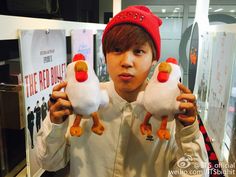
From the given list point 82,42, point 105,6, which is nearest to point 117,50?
point 82,42

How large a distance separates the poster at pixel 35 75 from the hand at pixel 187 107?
785 mm

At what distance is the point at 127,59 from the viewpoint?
0.76 meters

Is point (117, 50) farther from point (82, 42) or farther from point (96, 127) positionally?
point (82, 42)

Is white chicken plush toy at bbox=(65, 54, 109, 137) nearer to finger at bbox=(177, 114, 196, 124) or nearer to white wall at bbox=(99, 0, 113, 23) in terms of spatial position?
finger at bbox=(177, 114, 196, 124)

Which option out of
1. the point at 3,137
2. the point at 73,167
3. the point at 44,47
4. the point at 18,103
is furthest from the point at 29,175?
the point at 44,47

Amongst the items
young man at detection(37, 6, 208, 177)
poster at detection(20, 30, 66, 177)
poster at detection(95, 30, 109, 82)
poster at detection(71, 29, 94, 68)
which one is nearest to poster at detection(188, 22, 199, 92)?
poster at detection(95, 30, 109, 82)

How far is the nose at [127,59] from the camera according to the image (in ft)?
2.48

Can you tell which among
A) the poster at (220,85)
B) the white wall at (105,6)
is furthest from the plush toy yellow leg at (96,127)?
the white wall at (105,6)

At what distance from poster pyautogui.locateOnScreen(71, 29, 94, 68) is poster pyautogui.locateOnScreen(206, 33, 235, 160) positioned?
105 cm

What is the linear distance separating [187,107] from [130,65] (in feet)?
0.67

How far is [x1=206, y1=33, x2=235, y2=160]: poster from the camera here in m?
1.53

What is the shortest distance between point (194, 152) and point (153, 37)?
367 mm

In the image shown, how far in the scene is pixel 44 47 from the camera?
1.42 metres

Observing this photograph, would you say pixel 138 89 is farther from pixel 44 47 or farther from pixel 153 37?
pixel 44 47
